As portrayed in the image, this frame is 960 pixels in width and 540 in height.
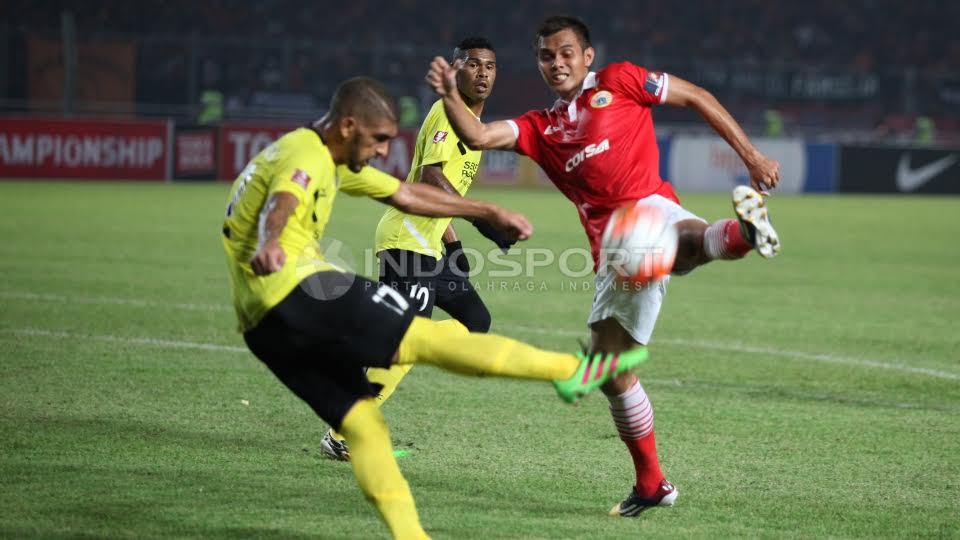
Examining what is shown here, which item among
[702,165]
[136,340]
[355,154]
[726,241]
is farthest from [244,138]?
[355,154]

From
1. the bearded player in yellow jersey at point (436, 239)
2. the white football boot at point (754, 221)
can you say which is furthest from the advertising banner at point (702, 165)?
the white football boot at point (754, 221)

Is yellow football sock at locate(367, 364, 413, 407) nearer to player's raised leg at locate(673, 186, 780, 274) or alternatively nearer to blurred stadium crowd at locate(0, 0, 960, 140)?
player's raised leg at locate(673, 186, 780, 274)

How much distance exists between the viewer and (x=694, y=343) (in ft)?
34.2

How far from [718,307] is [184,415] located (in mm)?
6790

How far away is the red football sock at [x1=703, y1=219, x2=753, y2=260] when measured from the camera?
5086 mm

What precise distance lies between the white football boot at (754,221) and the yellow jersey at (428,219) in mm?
2199

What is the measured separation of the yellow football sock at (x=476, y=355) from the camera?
4.62 meters

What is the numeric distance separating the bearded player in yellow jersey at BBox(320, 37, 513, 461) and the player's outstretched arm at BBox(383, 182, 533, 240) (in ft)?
5.87

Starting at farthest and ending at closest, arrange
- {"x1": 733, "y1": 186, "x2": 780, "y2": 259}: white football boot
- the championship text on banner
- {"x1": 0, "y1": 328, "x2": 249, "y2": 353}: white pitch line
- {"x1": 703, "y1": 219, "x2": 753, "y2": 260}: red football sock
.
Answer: the championship text on banner
{"x1": 0, "y1": 328, "x2": 249, "y2": 353}: white pitch line
{"x1": 703, "y1": 219, "x2": 753, "y2": 260}: red football sock
{"x1": 733, "y1": 186, "x2": 780, "y2": 259}: white football boot

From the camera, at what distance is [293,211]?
440cm

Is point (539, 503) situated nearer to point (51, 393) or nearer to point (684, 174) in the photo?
point (51, 393)

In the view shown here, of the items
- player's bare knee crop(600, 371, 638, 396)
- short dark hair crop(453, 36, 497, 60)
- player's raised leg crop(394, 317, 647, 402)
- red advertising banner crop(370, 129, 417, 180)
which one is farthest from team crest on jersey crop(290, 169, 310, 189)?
red advertising banner crop(370, 129, 417, 180)

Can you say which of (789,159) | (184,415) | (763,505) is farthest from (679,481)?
(789,159)

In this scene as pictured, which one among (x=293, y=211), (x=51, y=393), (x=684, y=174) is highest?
(x=293, y=211)
